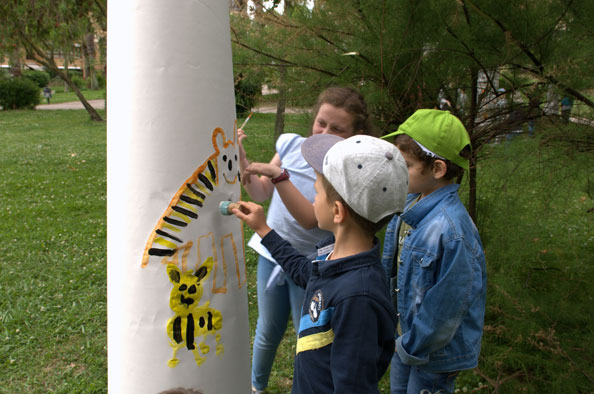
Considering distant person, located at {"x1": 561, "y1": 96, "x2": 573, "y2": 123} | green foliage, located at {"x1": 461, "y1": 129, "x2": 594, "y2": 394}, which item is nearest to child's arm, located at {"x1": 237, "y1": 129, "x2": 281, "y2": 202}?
green foliage, located at {"x1": 461, "y1": 129, "x2": 594, "y2": 394}

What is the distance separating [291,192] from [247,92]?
5.53ft

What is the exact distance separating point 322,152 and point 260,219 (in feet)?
0.90

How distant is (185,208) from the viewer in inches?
53.6

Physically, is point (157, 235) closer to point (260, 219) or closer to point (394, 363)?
point (260, 219)

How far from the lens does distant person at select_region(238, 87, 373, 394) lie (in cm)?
176

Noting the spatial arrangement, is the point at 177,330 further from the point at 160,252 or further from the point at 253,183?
the point at 253,183

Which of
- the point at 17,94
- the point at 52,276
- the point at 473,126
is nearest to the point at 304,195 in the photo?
the point at 473,126

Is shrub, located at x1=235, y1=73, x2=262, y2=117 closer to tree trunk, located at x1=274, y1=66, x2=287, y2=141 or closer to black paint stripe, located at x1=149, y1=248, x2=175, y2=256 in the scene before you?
tree trunk, located at x1=274, y1=66, x2=287, y2=141

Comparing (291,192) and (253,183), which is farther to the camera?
(253,183)

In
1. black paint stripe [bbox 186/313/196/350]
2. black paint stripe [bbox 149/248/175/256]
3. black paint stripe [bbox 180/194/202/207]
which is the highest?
black paint stripe [bbox 180/194/202/207]

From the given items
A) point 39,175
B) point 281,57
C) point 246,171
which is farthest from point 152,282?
point 39,175

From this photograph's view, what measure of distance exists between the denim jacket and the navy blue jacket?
13.1 inches

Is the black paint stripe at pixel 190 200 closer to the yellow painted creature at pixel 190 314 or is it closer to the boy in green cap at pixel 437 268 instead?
the yellow painted creature at pixel 190 314

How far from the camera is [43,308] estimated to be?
11.5ft
